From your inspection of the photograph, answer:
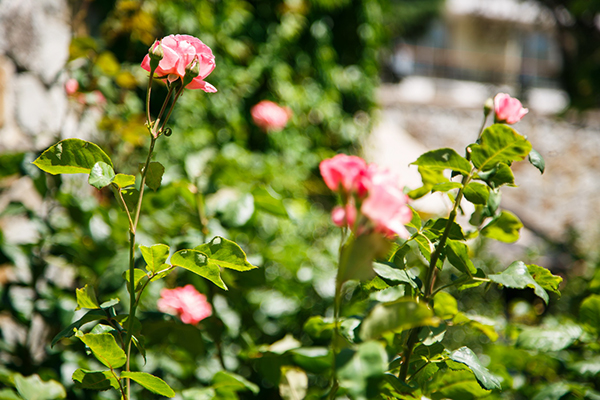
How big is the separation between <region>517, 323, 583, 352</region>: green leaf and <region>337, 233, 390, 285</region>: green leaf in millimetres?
447

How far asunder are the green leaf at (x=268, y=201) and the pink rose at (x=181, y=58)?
0.37 meters

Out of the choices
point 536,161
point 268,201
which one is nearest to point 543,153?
point 268,201

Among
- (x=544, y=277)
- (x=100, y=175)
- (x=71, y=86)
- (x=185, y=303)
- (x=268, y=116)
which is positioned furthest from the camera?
(x=268, y=116)

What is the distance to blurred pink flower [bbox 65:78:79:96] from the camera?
3.87 feet

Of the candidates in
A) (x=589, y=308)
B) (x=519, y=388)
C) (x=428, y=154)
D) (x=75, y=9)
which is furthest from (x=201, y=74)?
(x=75, y=9)

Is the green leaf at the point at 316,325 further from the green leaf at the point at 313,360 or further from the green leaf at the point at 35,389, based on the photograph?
the green leaf at the point at 35,389

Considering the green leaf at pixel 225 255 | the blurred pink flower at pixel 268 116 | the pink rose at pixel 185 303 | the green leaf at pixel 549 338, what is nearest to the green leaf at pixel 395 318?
the green leaf at pixel 225 255

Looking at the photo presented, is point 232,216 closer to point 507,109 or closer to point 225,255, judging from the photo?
A: point 225,255

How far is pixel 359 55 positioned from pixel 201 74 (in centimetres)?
294

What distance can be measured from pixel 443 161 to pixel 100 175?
370 millimetres

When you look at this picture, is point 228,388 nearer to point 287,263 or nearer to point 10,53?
point 287,263

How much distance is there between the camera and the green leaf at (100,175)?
0.42 metres

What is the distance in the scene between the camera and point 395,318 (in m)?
0.34

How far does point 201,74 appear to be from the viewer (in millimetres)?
499
